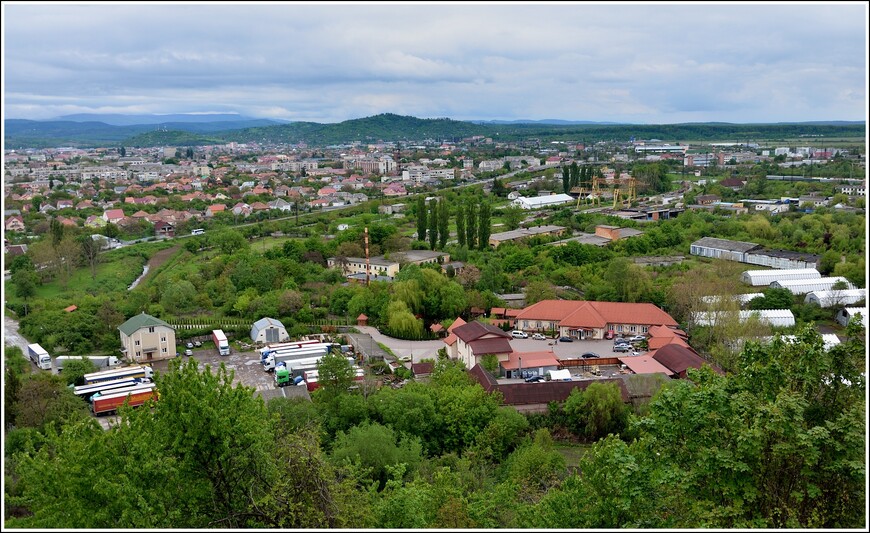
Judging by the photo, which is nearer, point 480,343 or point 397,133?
point 480,343

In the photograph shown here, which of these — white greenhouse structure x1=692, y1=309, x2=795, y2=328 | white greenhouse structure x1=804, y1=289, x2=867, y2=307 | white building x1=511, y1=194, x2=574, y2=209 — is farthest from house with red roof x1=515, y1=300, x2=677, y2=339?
white building x1=511, y1=194, x2=574, y2=209

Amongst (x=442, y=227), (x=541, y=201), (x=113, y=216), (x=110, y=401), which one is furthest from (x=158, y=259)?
(x=541, y=201)

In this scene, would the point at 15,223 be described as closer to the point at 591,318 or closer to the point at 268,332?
the point at 268,332

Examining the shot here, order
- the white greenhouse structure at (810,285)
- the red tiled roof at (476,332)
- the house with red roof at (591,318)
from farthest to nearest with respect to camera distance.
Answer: the white greenhouse structure at (810,285) → the house with red roof at (591,318) → the red tiled roof at (476,332)

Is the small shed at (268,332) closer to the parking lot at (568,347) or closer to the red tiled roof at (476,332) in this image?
the red tiled roof at (476,332)

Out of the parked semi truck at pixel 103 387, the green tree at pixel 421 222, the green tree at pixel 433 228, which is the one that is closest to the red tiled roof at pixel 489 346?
the parked semi truck at pixel 103 387

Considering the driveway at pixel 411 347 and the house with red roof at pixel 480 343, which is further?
the driveway at pixel 411 347
